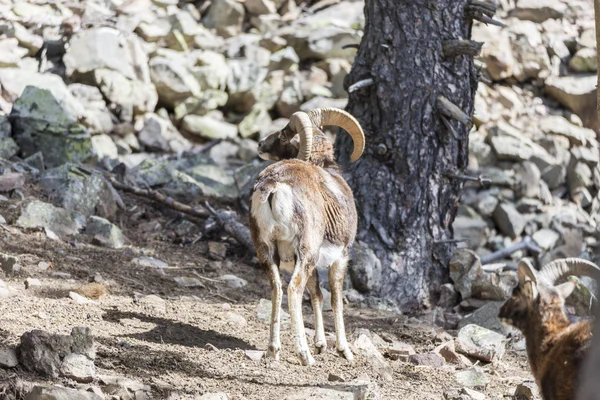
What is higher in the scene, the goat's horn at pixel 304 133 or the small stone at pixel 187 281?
the goat's horn at pixel 304 133

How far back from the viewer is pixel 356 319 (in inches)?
352

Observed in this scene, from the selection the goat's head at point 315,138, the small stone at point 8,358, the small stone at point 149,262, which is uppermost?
the goat's head at point 315,138

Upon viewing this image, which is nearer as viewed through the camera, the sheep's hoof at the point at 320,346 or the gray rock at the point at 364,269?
the sheep's hoof at the point at 320,346

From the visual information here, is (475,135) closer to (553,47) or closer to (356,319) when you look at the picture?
(553,47)

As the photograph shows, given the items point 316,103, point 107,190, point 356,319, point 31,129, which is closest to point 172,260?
point 107,190

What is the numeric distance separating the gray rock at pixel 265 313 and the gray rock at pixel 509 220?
9.28 meters

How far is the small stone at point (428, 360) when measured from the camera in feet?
24.3

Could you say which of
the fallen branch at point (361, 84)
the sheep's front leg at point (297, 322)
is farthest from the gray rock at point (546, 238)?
Result: the sheep's front leg at point (297, 322)

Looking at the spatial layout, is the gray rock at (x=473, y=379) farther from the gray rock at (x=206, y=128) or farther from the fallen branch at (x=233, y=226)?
the gray rock at (x=206, y=128)

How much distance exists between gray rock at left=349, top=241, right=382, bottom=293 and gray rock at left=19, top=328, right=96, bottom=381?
4802mm

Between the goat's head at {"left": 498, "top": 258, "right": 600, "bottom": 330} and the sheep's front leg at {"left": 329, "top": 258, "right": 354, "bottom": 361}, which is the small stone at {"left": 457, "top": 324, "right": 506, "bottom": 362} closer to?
the sheep's front leg at {"left": 329, "top": 258, "right": 354, "bottom": 361}

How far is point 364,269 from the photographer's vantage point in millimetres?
9898

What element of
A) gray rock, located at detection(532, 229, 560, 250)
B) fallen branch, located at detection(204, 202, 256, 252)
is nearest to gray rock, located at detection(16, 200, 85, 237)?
fallen branch, located at detection(204, 202, 256, 252)

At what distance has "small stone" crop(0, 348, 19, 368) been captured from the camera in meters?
5.41
